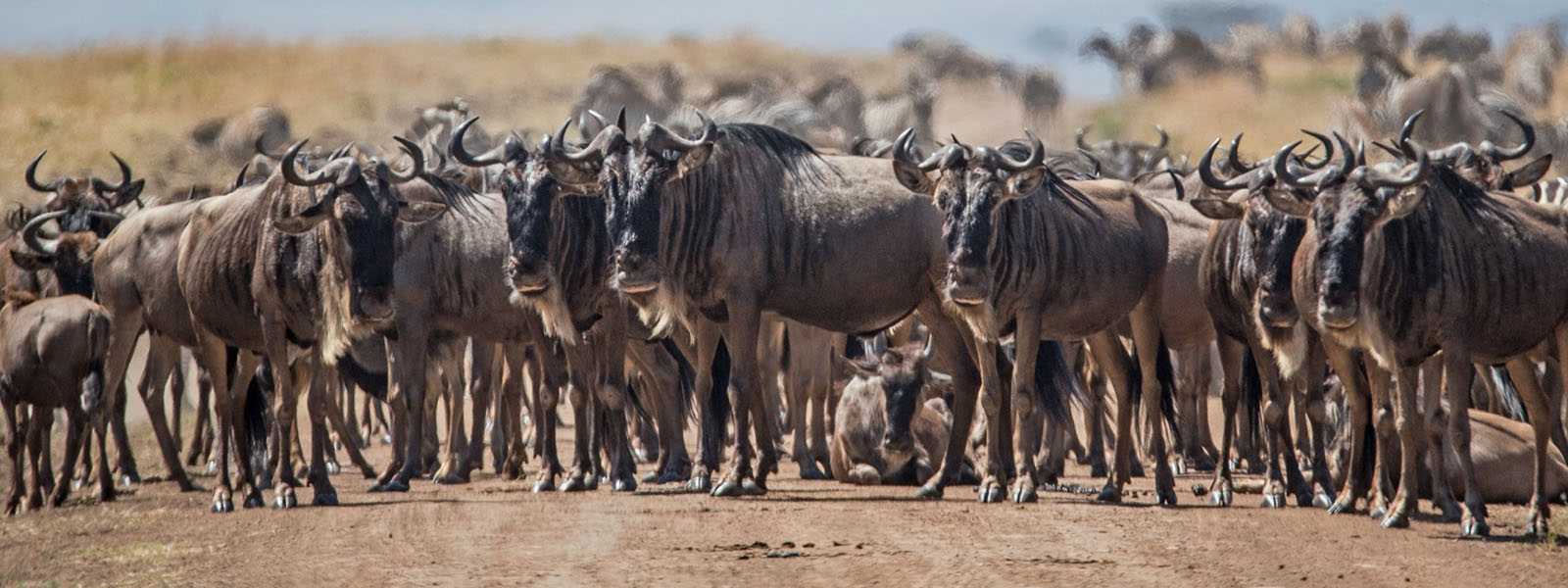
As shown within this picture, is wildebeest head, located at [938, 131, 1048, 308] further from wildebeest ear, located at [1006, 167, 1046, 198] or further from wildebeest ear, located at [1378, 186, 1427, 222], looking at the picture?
wildebeest ear, located at [1378, 186, 1427, 222]

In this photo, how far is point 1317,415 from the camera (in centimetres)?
1029

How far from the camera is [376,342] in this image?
14.0 metres

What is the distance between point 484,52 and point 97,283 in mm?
46445

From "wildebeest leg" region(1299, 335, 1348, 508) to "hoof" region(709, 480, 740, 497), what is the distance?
319cm

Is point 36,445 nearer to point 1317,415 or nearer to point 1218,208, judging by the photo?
point 1218,208

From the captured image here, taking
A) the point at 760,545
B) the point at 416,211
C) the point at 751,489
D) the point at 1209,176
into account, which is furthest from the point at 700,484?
the point at 1209,176

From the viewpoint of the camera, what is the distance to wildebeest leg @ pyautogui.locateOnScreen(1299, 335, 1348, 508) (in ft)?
33.6

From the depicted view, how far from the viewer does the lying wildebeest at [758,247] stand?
11086mm

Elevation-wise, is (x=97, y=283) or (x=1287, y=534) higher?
(x=97, y=283)

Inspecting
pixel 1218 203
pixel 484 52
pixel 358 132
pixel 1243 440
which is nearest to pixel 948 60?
pixel 484 52

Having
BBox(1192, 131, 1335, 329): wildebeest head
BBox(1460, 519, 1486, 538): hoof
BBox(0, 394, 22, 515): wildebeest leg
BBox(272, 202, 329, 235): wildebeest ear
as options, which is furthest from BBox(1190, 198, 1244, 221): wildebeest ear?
BBox(0, 394, 22, 515): wildebeest leg

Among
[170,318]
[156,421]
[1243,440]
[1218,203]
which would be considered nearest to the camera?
[1218,203]

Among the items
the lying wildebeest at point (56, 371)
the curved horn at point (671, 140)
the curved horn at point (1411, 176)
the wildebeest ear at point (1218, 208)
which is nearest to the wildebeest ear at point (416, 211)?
the curved horn at point (671, 140)

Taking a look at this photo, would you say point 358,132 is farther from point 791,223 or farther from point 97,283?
point 791,223
